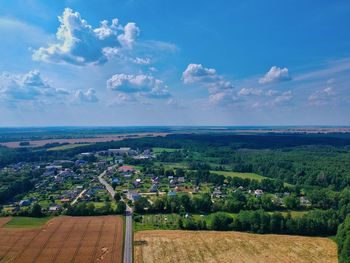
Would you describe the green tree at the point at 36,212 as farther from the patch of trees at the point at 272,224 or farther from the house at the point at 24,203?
the patch of trees at the point at 272,224

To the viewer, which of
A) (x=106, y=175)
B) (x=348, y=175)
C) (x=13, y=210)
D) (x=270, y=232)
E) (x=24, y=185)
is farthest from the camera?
(x=106, y=175)

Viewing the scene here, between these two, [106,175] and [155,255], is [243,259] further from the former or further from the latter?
[106,175]

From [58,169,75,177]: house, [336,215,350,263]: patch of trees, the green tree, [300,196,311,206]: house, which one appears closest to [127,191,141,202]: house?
the green tree

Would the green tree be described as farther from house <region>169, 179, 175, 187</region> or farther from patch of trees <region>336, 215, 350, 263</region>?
patch of trees <region>336, 215, 350, 263</region>

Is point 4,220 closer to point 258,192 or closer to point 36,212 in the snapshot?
point 36,212

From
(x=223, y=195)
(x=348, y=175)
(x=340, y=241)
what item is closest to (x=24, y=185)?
(x=223, y=195)
